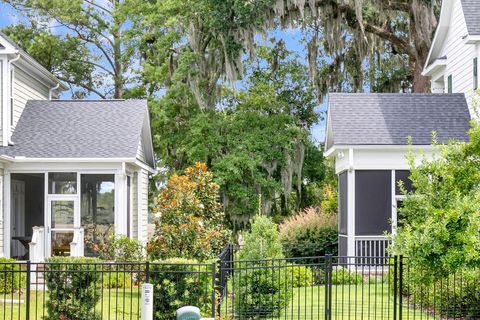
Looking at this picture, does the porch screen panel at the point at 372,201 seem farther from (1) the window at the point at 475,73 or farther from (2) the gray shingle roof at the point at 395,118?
(1) the window at the point at 475,73

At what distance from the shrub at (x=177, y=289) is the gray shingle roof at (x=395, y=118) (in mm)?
10324

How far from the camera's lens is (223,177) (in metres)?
27.3

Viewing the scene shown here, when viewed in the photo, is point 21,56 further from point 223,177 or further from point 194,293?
point 194,293

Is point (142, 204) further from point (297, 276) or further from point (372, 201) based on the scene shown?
point (297, 276)

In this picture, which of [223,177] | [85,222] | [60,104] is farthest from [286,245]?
[60,104]

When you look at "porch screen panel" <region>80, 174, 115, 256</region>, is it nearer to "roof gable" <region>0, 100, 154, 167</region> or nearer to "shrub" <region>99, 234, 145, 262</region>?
"roof gable" <region>0, 100, 154, 167</region>

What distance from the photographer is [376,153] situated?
71.2ft

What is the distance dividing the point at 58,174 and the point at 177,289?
10232 millimetres

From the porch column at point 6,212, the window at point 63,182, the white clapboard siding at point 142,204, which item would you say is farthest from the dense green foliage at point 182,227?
the white clapboard siding at point 142,204

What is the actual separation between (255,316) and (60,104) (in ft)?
41.7

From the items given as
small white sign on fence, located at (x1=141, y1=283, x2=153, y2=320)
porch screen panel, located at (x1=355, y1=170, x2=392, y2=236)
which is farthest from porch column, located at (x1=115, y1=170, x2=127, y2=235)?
small white sign on fence, located at (x1=141, y1=283, x2=153, y2=320)

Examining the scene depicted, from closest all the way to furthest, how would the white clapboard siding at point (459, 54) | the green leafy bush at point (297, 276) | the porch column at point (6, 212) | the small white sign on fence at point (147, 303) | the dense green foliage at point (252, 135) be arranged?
the small white sign on fence at point (147, 303) → the green leafy bush at point (297, 276) → the porch column at point (6, 212) → the white clapboard siding at point (459, 54) → the dense green foliage at point (252, 135)

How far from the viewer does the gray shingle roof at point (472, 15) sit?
69.2 feet

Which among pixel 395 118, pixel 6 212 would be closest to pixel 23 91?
pixel 6 212
